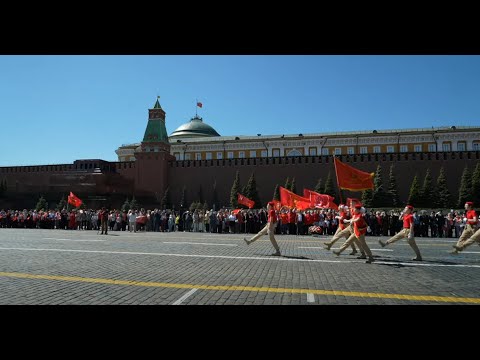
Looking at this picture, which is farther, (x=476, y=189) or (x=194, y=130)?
(x=194, y=130)

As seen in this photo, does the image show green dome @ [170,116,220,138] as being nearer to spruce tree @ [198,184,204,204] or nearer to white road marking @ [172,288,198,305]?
spruce tree @ [198,184,204,204]

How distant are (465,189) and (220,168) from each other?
29.7 metres

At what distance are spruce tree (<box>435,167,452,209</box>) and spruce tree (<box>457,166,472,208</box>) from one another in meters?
1.08

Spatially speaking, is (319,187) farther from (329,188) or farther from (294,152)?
(294,152)

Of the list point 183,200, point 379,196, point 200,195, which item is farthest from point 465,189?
point 183,200

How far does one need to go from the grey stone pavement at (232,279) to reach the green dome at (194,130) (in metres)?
73.4

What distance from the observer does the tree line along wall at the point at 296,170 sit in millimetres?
46469

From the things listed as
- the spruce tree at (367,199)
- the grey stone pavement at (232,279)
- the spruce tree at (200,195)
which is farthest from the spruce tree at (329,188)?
the grey stone pavement at (232,279)

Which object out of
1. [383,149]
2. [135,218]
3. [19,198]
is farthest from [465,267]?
[383,149]

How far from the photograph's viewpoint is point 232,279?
24.2 ft

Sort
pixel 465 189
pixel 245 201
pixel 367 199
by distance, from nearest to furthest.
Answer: pixel 245 201 < pixel 465 189 < pixel 367 199
